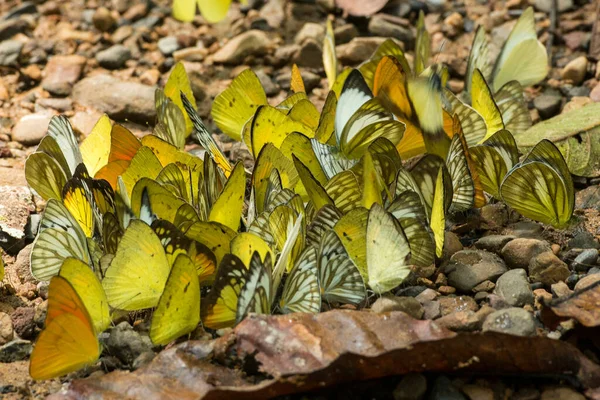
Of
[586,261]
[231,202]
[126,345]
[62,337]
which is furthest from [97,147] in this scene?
[586,261]

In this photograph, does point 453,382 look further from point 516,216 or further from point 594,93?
point 594,93

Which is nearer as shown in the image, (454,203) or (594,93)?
(454,203)

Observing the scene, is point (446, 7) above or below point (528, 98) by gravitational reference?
above

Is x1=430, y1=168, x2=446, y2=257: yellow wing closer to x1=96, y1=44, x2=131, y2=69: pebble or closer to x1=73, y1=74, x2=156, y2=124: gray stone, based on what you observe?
Result: x1=73, y1=74, x2=156, y2=124: gray stone

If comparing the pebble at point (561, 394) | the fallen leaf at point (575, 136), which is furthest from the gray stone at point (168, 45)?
the pebble at point (561, 394)

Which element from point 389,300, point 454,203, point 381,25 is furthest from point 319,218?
point 381,25

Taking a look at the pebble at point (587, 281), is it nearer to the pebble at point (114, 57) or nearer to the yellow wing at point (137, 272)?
the yellow wing at point (137, 272)

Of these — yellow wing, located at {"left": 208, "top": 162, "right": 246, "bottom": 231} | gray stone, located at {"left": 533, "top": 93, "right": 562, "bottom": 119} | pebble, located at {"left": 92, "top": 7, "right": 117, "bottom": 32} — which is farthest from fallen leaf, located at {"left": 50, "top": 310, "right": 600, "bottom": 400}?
pebble, located at {"left": 92, "top": 7, "right": 117, "bottom": 32}
